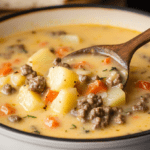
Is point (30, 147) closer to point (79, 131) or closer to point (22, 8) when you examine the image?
point (79, 131)

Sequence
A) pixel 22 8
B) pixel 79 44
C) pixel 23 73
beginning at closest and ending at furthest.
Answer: pixel 23 73, pixel 79 44, pixel 22 8

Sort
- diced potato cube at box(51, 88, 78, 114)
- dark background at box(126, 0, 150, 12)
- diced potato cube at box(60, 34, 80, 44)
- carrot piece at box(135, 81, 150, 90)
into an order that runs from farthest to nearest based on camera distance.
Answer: dark background at box(126, 0, 150, 12) → diced potato cube at box(60, 34, 80, 44) → carrot piece at box(135, 81, 150, 90) → diced potato cube at box(51, 88, 78, 114)

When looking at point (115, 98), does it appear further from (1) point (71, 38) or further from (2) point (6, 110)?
(1) point (71, 38)

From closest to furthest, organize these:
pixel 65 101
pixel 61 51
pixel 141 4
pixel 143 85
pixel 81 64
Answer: pixel 65 101
pixel 143 85
pixel 81 64
pixel 61 51
pixel 141 4

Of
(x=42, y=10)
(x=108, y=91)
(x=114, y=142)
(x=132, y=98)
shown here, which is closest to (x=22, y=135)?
(x=114, y=142)

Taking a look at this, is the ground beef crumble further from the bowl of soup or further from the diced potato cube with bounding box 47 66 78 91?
the diced potato cube with bounding box 47 66 78 91

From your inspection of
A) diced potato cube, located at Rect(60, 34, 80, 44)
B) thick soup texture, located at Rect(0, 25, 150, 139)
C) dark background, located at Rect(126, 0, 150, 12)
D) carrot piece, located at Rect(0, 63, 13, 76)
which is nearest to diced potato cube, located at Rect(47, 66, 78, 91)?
thick soup texture, located at Rect(0, 25, 150, 139)

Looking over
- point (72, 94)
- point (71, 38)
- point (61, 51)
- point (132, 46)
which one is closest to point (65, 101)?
point (72, 94)
